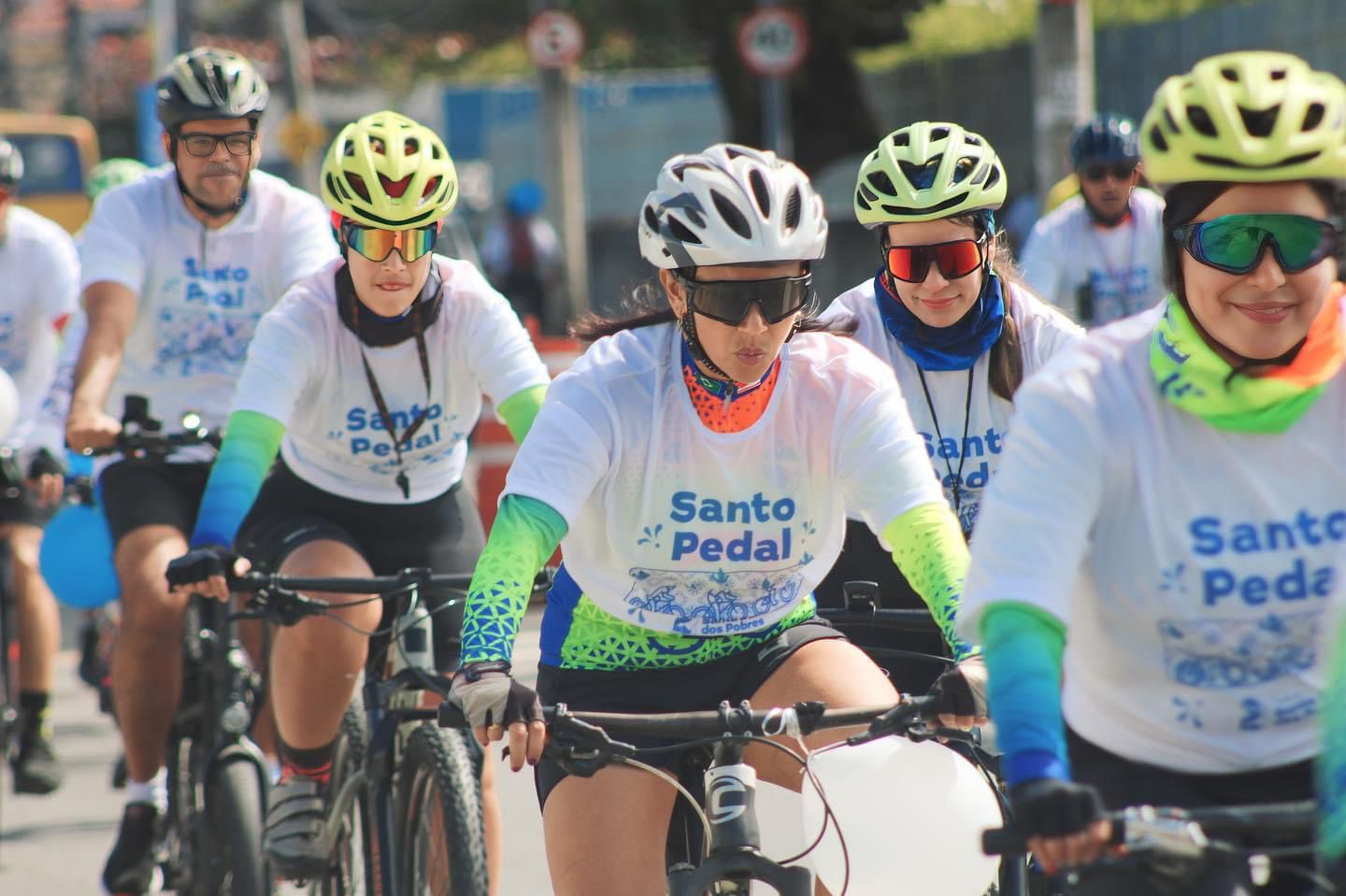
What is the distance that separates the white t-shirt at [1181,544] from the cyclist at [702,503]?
2.77 ft

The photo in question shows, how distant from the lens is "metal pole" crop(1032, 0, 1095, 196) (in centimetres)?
1380

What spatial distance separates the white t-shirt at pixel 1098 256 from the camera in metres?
9.83

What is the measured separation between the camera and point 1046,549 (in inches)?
115

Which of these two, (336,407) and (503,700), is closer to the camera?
(503,700)

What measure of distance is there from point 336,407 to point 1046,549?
3.05 meters

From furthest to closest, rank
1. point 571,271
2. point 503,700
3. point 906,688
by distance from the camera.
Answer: point 571,271 → point 906,688 → point 503,700

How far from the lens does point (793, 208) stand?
404 centimetres

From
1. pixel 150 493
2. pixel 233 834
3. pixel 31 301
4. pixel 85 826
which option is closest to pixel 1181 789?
pixel 233 834

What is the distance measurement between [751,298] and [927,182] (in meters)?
1.22

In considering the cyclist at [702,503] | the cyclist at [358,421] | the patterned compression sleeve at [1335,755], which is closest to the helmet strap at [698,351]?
the cyclist at [702,503]

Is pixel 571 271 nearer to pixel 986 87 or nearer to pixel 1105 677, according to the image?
pixel 986 87

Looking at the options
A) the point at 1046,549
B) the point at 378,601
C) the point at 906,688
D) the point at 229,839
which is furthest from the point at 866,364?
the point at 229,839

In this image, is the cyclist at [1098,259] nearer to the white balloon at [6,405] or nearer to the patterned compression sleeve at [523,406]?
the patterned compression sleeve at [523,406]

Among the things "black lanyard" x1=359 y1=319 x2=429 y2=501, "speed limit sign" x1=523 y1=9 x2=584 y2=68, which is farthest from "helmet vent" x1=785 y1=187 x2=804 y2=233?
"speed limit sign" x1=523 y1=9 x2=584 y2=68
